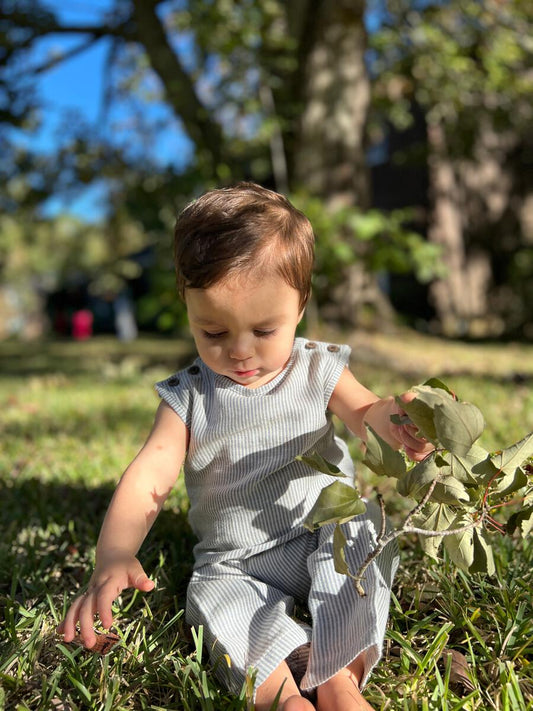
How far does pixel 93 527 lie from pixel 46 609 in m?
0.56

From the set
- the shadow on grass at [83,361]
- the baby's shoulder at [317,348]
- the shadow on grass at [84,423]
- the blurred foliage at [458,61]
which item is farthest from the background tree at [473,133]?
the baby's shoulder at [317,348]

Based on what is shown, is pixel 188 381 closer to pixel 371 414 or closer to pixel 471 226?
pixel 371 414

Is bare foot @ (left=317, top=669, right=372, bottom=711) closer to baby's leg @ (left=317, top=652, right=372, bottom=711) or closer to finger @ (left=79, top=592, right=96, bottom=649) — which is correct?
baby's leg @ (left=317, top=652, right=372, bottom=711)

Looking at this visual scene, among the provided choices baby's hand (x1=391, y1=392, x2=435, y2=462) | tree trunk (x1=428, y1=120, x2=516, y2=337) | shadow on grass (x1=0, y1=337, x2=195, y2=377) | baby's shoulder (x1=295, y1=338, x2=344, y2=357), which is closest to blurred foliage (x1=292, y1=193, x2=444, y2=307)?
shadow on grass (x1=0, y1=337, x2=195, y2=377)

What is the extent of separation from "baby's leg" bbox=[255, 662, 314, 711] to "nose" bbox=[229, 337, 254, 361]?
72cm

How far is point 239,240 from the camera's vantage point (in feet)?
5.28

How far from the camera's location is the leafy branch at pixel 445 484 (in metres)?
1.33

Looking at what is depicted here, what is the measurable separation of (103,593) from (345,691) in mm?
544

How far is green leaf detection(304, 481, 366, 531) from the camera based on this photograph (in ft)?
4.33

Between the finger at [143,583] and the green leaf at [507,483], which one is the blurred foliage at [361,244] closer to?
the green leaf at [507,483]

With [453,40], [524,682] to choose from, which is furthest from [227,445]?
[453,40]

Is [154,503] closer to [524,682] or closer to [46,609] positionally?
[46,609]

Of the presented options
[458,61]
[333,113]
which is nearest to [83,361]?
[333,113]

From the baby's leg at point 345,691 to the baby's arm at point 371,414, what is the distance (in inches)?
19.5
